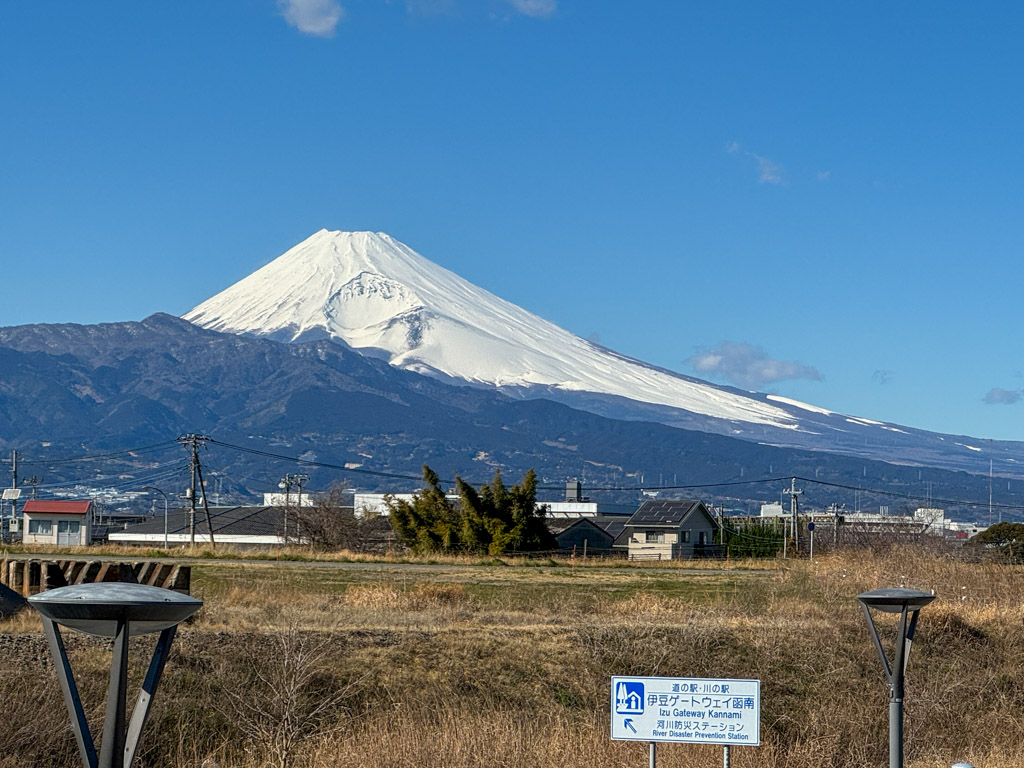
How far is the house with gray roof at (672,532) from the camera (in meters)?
66.1

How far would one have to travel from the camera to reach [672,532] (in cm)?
6669

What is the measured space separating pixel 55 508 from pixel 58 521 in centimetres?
73

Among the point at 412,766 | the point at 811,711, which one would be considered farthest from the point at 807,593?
the point at 412,766

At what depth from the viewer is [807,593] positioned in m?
27.9

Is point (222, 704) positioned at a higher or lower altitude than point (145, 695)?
lower

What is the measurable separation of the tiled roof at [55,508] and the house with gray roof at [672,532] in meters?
28.6

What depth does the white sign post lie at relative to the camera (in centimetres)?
1103

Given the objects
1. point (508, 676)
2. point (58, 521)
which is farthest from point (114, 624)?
point (58, 521)

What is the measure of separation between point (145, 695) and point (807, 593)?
21805 millimetres

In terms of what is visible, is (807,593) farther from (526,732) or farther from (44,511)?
(44,511)

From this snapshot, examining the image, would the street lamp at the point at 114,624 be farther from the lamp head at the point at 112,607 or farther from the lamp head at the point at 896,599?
the lamp head at the point at 896,599

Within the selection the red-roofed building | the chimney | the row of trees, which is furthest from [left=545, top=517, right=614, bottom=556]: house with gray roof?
the chimney

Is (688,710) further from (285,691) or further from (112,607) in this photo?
(285,691)

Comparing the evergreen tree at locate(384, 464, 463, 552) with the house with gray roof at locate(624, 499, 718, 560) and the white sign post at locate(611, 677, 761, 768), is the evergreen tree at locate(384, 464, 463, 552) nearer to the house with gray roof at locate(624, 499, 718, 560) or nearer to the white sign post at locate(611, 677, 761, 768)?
the house with gray roof at locate(624, 499, 718, 560)
